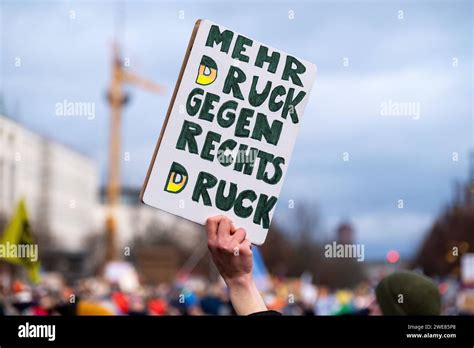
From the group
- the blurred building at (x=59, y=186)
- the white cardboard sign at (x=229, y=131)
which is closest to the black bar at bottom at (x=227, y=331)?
the white cardboard sign at (x=229, y=131)

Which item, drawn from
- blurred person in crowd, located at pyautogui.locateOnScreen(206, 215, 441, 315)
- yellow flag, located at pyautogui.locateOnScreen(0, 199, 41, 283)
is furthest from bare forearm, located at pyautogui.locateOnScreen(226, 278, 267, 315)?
yellow flag, located at pyautogui.locateOnScreen(0, 199, 41, 283)

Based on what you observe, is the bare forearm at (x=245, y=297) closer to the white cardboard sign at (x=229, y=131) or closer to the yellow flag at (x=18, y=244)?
the white cardboard sign at (x=229, y=131)

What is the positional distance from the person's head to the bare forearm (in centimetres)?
50

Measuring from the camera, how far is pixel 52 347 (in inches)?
92.7

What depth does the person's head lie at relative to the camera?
9.67ft

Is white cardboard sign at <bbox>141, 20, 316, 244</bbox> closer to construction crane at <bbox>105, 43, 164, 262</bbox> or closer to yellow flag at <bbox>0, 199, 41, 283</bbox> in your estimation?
yellow flag at <bbox>0, 199, 41, 283</bbox>

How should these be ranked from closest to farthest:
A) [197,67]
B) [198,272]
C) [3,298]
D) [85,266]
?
[197,67]
[3,298]
[198,272]
[85,266]

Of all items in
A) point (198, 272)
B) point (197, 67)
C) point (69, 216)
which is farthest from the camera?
point (69, 216)

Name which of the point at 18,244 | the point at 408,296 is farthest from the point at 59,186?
the point at 408,296

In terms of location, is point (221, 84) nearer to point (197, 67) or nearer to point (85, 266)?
point (197, 67)

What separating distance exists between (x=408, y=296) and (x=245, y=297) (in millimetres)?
594

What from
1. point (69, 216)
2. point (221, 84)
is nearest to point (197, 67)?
point (221, 84)

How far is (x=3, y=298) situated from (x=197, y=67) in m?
13.4

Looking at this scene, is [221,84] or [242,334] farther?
[221,84]
